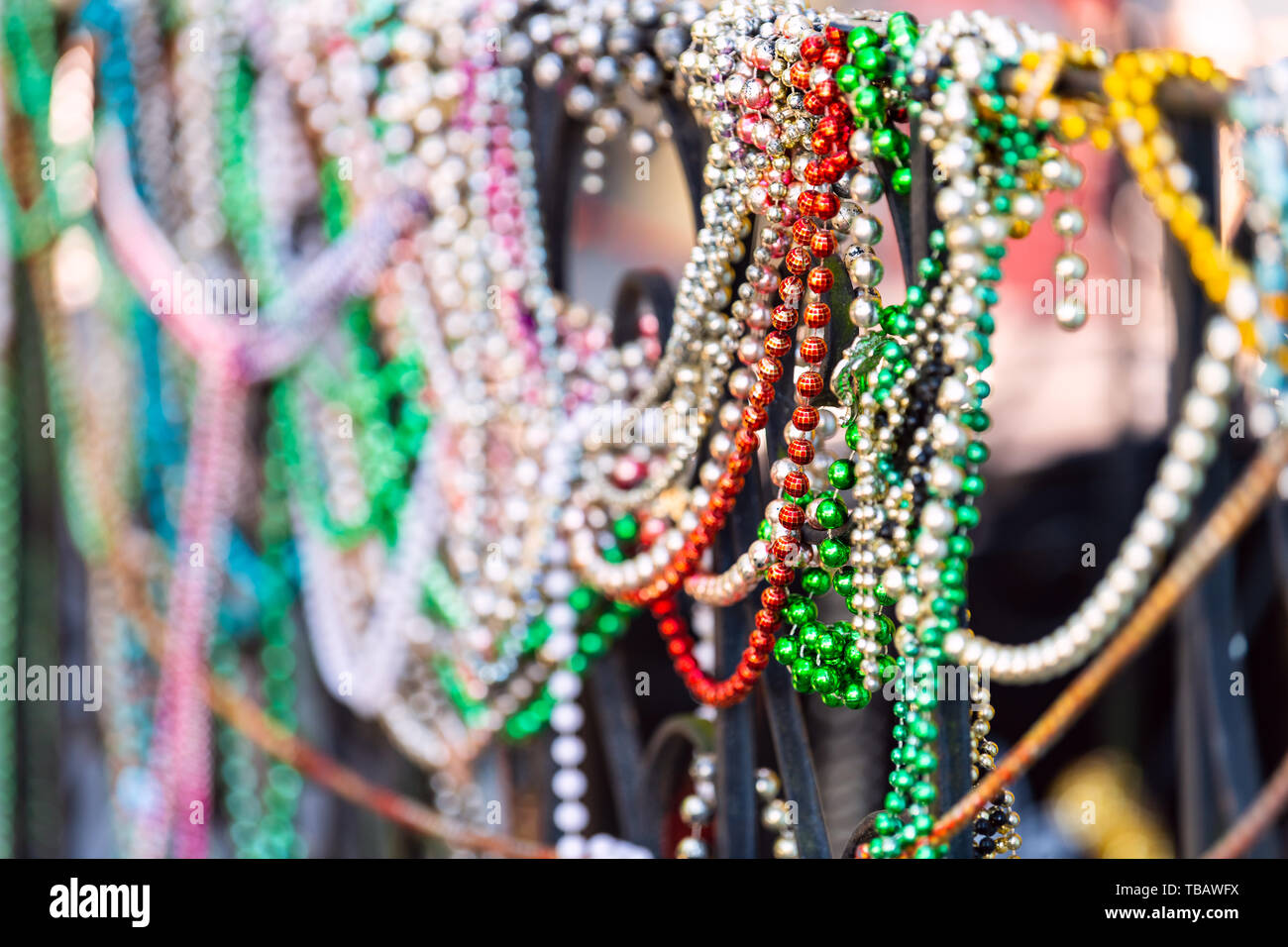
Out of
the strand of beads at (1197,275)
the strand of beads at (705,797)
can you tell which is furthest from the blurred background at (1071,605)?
the strand of beads at (705,797)

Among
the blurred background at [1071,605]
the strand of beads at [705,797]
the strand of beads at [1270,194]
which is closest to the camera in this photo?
the strand of beads at [1270,194]

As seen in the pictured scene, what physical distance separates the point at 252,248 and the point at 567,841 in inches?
23.6

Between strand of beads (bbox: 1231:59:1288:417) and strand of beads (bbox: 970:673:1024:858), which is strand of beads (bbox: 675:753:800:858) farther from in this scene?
strand of beads (bbox: 1231:59:1288:417)

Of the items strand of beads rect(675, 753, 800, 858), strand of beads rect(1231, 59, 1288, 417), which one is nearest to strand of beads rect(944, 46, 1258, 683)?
strand of beads rect(1231, 59, 1288, 417)

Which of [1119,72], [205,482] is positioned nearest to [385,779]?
[205,482]

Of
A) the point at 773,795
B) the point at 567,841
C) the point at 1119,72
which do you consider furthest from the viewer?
the point at 567,841

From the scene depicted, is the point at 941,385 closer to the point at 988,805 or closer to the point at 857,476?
the point at 857,476

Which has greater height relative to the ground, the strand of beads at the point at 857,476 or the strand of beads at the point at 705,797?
the strand of beads at the point at 857,476

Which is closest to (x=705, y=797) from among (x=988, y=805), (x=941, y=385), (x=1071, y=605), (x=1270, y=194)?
(x=988, y=805)

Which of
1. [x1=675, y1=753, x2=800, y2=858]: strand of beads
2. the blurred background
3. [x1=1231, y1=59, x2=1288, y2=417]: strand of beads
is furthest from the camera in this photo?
[x1=675, y1=753, x2=800, y2=858]: strand of beads

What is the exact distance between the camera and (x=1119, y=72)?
1.55 ft

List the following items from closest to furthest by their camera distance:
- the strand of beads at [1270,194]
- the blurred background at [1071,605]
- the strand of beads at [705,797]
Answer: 1. the strand of beads at [1270,194]
2. the blurred background at [1071,605]
3. the strand of beads at [705,797]

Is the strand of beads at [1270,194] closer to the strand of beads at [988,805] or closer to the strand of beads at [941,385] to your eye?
the strand of beads at [941,385]
